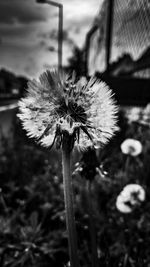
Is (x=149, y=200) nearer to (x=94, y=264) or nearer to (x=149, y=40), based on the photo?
(x=149, y=40)

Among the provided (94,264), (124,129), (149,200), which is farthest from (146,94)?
(94,264)

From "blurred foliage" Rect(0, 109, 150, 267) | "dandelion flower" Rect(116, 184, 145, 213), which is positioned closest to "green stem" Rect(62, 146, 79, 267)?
"blurred foliage" Rect(0, 109, 150, 267)

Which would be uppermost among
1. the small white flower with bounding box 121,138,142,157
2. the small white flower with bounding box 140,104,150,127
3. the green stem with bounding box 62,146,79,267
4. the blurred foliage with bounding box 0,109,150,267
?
the small white flower with bounding box 140,104,150,127

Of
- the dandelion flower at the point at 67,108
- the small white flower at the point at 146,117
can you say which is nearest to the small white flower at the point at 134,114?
the small white flower at the point at 146,117

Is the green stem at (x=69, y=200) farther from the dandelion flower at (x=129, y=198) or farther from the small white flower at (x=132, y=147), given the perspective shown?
the small white flower at (x=132, y=147)

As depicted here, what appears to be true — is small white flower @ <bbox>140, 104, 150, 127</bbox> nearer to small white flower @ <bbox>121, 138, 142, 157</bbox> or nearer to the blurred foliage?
the blurred foliage

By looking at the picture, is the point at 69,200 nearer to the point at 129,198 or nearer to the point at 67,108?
the point at 67,108
